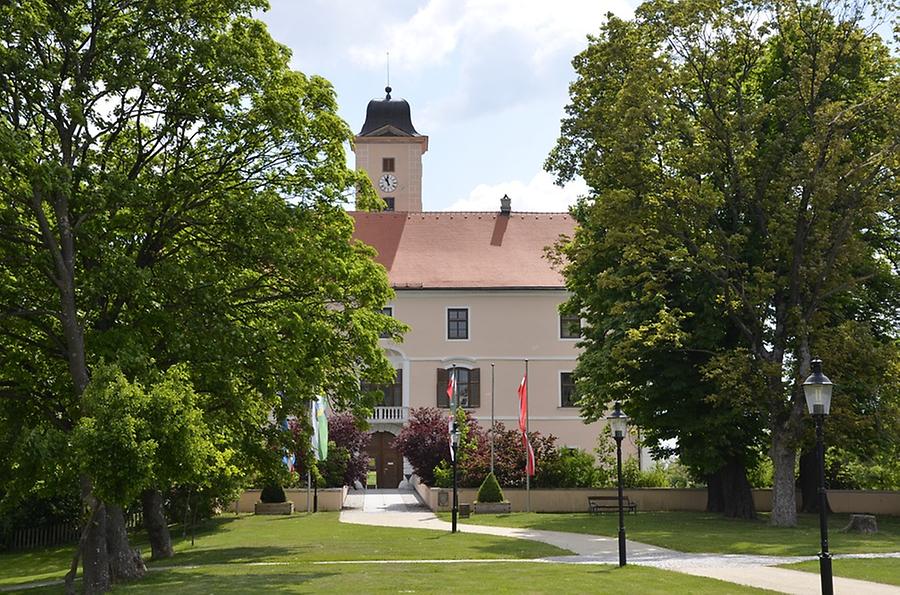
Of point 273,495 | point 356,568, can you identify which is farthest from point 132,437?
point 273,495

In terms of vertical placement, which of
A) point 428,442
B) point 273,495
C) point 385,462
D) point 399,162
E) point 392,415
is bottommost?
point 273,495

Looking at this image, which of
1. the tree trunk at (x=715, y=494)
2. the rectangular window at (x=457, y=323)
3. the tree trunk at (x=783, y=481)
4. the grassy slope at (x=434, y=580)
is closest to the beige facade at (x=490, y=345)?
the rectangular window at (x=457, y=323)

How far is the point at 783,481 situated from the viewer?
98.1ft

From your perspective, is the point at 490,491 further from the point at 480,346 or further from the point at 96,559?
the point at 96,559

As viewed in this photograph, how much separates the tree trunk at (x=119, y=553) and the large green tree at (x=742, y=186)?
1438cm

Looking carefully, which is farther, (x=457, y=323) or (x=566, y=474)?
(x=457, y=323)

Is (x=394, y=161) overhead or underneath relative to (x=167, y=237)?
overhead

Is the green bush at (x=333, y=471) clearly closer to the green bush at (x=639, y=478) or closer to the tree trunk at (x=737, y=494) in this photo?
the green bush at (x=639, y=478)

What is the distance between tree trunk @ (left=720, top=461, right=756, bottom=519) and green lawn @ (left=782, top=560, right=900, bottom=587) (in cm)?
1383

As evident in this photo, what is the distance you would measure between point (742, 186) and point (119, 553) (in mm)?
19193

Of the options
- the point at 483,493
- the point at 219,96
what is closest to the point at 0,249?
the point at 219,96

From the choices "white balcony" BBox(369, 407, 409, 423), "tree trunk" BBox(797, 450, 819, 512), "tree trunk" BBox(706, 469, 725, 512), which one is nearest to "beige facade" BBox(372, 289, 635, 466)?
"white balcony" BBox(369, 407, 409, 423)

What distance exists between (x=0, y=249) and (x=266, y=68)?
5.75m

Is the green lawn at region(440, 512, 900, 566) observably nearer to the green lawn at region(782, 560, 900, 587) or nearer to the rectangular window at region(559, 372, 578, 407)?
the green lawn at region(782, 560, 900, 587)
